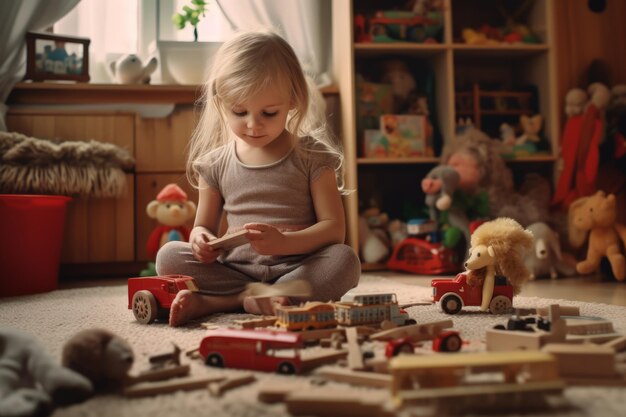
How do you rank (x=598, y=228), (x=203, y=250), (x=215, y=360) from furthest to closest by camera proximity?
(x=598, y=228)
(x=203, y=250)
(x=215, y=360)

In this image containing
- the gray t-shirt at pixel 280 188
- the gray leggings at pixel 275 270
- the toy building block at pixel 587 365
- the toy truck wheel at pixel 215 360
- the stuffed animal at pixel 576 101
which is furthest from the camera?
the stuffed animal at pixel 576 101

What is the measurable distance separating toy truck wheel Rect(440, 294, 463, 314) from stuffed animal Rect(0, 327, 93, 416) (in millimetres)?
670

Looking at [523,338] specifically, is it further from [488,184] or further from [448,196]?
[488,184]

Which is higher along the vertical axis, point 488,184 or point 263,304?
point 488,184

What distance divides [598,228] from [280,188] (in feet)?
3.65

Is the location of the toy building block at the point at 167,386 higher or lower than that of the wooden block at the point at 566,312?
lower

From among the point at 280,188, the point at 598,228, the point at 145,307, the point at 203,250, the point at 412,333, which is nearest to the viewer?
the point at 412,333

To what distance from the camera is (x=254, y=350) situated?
2.28 ft

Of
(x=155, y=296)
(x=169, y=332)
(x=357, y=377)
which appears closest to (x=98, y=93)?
(x=155, y=296)

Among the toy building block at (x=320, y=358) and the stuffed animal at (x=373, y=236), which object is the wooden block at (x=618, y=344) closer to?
the toy building block at (x=320, y=358)

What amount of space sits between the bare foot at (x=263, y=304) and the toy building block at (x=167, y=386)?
0.43m

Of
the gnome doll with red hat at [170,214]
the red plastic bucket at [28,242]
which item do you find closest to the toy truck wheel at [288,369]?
the red plastic bucket at [28,242]

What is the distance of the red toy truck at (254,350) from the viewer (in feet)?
2.22

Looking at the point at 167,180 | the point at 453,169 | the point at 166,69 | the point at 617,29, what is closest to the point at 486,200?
the point at 453,169
